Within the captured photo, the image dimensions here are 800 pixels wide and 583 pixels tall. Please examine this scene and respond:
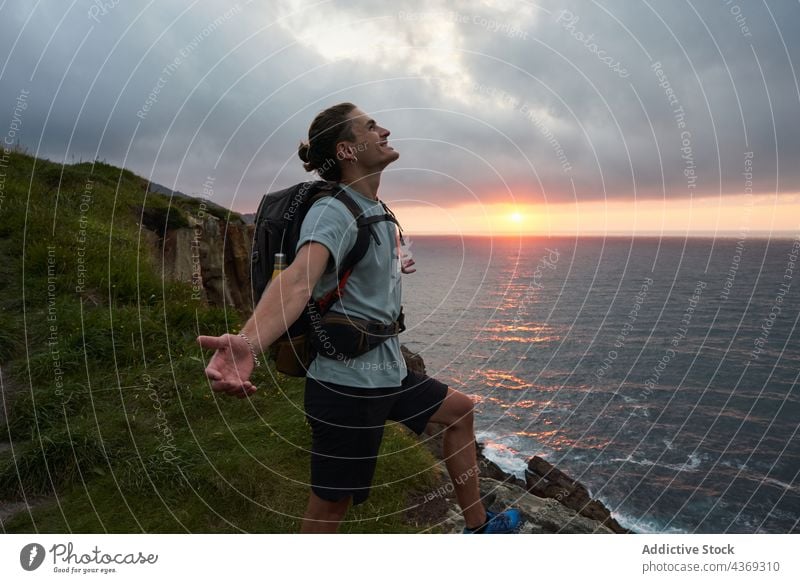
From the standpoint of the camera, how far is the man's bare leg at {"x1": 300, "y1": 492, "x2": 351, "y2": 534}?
10.3 feet

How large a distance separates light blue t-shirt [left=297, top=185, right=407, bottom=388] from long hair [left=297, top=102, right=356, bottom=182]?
11.5 inches

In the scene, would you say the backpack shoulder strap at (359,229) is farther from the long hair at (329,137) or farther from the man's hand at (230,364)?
the man's hand at (230,364)

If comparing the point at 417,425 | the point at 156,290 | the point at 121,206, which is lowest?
the point at 417,425

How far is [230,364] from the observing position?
2141mm

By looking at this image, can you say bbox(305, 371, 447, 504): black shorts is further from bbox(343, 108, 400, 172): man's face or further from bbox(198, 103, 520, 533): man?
bbox(343, 108, 400, 172): man's face

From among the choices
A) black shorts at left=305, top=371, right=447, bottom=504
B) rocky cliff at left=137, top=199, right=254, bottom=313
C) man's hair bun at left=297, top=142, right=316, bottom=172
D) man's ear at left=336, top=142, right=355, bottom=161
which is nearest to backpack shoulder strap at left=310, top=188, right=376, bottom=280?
man's ear at left=336, top=142, right=355, bottom=161

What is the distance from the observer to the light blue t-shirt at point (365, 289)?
278cm

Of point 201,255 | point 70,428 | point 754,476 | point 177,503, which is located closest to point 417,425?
point 177,503

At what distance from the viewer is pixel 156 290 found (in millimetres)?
10289

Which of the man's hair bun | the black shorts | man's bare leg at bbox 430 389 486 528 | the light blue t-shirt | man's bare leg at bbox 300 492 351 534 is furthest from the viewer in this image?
man's bare leg at bbox 430 389 486 528

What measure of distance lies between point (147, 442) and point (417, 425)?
13.5 feet

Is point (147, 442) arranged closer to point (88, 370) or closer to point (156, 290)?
point (88, 370)

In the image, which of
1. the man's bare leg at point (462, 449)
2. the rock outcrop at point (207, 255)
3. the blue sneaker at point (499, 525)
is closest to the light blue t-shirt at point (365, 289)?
the man's bare leg at point (462, 449)

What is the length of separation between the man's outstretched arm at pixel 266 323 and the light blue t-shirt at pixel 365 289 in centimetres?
18
